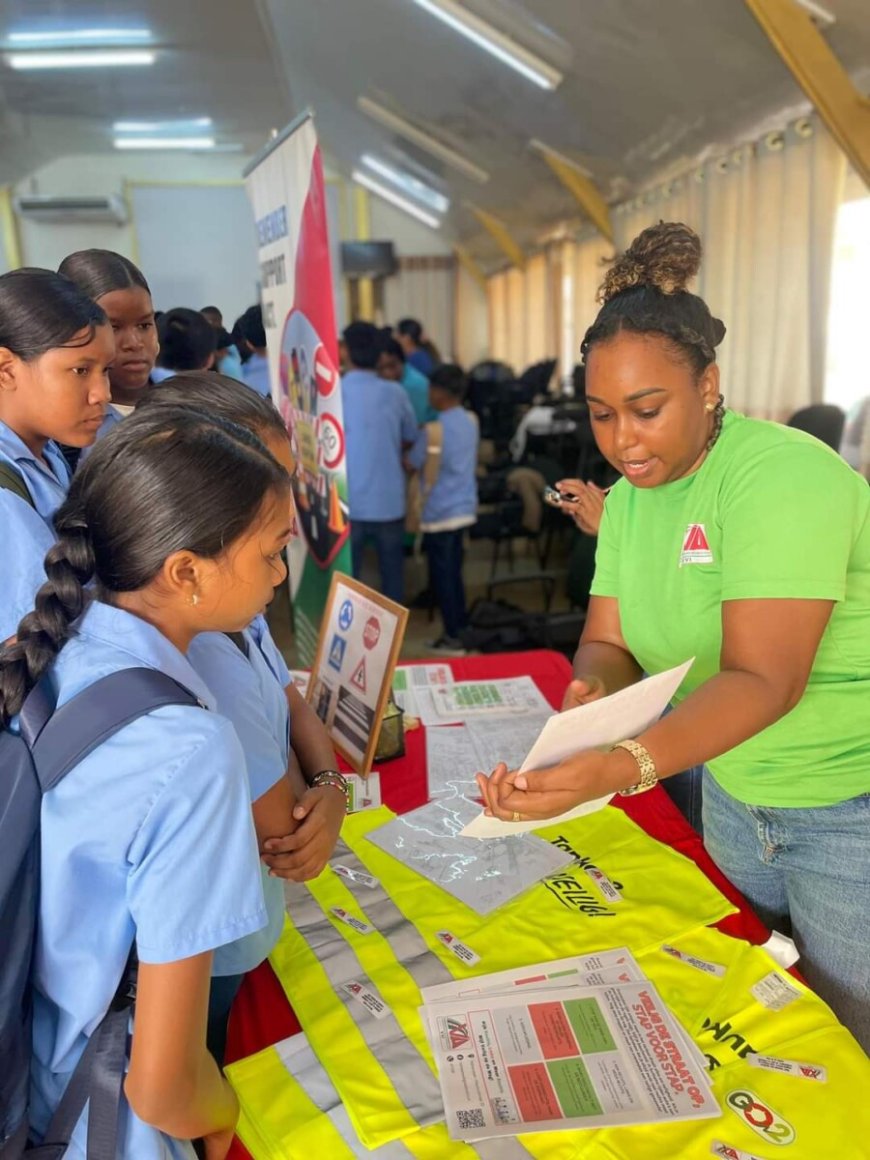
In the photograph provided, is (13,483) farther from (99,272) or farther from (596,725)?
(596,725)

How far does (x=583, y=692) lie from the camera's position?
3.40 feet

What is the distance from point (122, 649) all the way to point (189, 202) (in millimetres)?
6554

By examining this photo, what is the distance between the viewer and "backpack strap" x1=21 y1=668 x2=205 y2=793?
599 mm

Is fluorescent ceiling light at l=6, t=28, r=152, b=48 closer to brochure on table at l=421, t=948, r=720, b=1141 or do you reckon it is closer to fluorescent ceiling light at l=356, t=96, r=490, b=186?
fluorescent ceiling light at l=356, t=96, r=490, b=186

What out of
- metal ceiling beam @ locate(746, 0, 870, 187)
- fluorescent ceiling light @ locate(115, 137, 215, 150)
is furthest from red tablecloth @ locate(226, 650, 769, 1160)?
fluorescent ceiling light @ locate(115, 137, 215, 150)

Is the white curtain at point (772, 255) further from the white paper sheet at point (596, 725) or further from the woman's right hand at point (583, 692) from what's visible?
the white paper sheet at point (596, 725)

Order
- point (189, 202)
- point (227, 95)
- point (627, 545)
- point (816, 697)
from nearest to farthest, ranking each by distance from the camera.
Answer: point (816, 697) < point (627, 545) < point (227, 95) < point (189, 202)

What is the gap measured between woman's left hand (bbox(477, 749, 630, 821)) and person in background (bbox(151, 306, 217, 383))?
104cm

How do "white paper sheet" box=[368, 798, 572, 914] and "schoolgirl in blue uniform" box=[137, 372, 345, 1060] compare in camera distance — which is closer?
"schoolgirl in blue uniform" box=[137, 372, 345, 1060]

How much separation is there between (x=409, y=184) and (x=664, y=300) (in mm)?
9464

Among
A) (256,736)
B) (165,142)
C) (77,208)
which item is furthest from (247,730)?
(165,142)

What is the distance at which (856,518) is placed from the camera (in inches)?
34.7

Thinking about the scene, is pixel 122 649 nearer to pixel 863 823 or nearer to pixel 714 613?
pixel 714 613

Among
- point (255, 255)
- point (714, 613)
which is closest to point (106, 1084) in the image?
point (714, 613)
